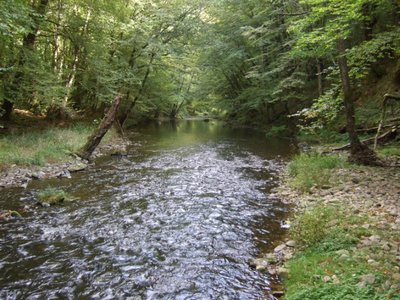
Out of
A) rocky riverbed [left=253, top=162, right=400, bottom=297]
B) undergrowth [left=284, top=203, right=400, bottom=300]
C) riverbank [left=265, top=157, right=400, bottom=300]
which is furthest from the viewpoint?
rocky riverbed [left=253, top=162, right=400, bottom=297]

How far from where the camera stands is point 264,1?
24.9 metres

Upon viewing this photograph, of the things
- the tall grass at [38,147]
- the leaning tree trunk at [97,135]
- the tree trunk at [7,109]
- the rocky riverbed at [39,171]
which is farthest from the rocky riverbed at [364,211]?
the tree trunk at [7,109]

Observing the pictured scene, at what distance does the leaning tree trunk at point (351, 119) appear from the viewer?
1113 cm

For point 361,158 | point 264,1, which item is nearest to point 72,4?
point 264,1

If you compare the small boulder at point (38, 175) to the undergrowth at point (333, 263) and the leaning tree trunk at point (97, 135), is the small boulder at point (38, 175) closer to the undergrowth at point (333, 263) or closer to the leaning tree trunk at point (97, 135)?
the leaning tree trunk at point (97, 135)

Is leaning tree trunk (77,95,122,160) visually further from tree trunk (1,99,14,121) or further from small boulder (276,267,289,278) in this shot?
small boulder (276,267,289,278)

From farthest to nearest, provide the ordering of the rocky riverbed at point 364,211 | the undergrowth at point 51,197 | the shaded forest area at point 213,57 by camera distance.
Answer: the shaded forest area at point 213,57
the undergrowth at point 51,197
the rocky riverbed at point 364,211

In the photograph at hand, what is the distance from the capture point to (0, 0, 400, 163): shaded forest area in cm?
1244

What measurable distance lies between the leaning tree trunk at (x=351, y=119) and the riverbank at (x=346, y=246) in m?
1.89

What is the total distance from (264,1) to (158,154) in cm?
1515

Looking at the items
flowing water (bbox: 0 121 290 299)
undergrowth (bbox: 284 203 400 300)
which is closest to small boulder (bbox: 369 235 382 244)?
undergrowth (bbox: 284 203 400 300)

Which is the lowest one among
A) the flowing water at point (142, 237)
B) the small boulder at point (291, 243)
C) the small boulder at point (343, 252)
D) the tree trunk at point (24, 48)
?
the flowing water at point (142, 237)

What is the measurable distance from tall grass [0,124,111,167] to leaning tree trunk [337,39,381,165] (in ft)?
39.0

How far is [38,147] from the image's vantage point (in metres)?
14.9
